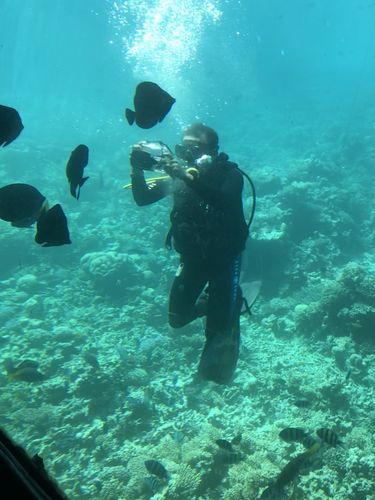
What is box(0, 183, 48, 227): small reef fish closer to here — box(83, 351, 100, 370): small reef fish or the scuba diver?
the scuba diver

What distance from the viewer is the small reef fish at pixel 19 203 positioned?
287 centimetres

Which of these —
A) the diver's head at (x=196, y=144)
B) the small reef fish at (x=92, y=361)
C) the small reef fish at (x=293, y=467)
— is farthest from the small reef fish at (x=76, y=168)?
the small reef fish at (x=92, y=361)

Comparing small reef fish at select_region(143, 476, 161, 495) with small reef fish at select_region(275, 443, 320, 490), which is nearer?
small reef fish at select_region(275, 443, 320, 490)

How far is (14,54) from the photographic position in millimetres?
120438

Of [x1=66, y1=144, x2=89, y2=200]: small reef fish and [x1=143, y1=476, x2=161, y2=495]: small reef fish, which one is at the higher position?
[x1=66, y1=144, x2=89, y2=200]: small reef fish

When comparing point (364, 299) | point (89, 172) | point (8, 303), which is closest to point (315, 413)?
point (364, 299)

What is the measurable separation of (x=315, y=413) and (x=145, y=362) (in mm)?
3972

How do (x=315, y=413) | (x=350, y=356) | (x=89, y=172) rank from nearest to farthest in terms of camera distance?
(x=315, y=413), (x=350, y=356), (x=89, y=172)

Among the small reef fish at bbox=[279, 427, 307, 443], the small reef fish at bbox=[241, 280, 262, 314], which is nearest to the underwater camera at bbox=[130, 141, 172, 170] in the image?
the small reef fish at bbox=[241, 280, 262, 314]

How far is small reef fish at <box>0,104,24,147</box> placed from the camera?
253 cm

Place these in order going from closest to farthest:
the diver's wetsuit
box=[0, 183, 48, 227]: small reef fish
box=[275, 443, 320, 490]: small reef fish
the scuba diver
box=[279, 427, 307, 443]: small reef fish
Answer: box=[0, 183, 48, 227]: small reef fish < box=[275, 443, 320, 490]: small reef fish < box=[279, 427, 307, 443]: small reef fish < the scuba diver < the diver's wetsuit

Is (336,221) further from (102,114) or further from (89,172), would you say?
(102,114)

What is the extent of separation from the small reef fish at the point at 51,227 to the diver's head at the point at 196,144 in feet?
9.55

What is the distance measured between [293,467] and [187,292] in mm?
2673
